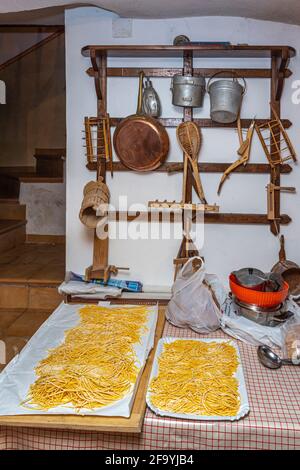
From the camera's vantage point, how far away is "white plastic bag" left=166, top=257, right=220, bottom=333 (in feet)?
5.79

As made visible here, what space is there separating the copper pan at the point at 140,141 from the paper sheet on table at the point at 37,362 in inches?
34.7

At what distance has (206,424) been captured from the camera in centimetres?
114

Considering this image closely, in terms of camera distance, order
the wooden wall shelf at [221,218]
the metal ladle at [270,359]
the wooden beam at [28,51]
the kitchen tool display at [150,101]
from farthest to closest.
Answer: the wooden beam at [28,51] < the wooden wall shelf at [221,218] < the kitchen tool display at [150,101] < the metal ladle at [270,359]

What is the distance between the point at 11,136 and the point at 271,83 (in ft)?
10.7

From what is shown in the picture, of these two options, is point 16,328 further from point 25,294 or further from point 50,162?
point 50,162

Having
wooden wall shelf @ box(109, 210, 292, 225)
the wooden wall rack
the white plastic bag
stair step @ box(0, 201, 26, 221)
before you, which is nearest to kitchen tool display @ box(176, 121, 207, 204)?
the wooden wall rack

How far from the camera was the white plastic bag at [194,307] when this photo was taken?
1765 mm

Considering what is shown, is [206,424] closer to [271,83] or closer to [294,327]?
[294,327]

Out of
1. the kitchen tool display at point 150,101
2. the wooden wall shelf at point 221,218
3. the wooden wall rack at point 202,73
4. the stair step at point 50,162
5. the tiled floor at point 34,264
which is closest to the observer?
the wooden wall rack at point 202,73

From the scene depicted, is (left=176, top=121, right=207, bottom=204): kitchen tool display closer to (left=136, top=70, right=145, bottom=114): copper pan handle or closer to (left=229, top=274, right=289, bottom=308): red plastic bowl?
(left=136, top=70, right=145, bottom=114): copper pan handle

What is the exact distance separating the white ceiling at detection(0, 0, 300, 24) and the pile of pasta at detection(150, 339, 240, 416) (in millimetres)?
1708

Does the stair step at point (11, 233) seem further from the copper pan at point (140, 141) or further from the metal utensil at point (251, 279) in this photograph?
the metal utensil at point (251, 279)

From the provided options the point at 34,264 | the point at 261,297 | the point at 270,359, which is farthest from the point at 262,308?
the point at 34,264

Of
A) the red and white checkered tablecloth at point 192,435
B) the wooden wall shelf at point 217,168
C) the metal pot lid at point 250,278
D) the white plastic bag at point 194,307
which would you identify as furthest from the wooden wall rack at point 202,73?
the red and white checkered tablecloth at point 192,435
